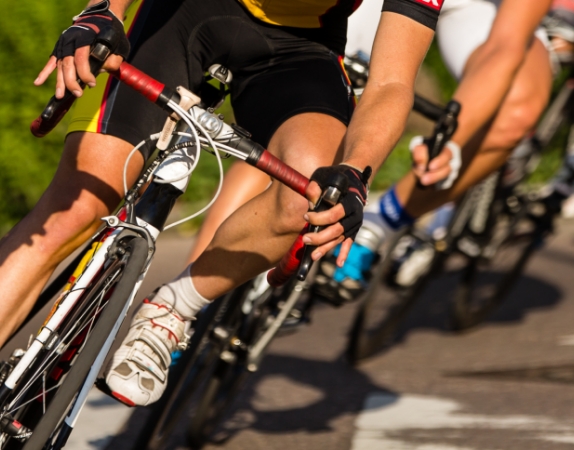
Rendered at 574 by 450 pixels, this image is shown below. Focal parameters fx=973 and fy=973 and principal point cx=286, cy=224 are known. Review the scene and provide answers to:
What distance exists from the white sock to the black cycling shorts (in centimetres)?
50

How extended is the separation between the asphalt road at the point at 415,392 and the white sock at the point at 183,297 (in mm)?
970

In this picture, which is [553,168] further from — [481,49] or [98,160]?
[98,160]

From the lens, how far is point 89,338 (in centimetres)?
255

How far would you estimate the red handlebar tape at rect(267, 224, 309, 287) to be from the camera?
2.50 meters

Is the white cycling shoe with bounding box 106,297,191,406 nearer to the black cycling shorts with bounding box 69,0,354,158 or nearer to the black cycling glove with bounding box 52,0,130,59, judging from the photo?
the black cycling shorts with bounding box 69,0,354,158

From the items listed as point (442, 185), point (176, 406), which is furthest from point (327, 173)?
point (442, 185)

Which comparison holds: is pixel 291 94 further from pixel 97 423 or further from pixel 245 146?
pixel 97 423

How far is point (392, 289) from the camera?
5.45 m

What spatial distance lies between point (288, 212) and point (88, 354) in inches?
31.1

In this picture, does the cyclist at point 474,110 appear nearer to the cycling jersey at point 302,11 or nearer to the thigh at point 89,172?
the cycling jersey at point 302,11

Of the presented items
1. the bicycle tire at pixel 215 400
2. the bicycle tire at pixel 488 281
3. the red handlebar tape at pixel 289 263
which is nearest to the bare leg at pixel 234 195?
the bicycle tire at pixel 215 400

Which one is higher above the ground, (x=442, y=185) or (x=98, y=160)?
(x=442, y=185)

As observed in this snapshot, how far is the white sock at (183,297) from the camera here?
3.19m

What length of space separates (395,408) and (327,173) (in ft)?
7.51
